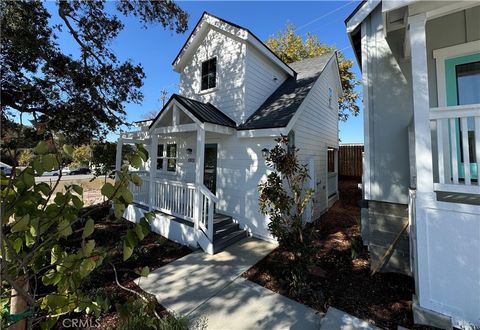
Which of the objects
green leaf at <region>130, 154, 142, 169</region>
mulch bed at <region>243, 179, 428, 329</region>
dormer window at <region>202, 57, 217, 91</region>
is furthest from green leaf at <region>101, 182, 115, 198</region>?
dormer window at <region>202, 57, 217, 91</region>

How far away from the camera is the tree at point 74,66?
7504 mm

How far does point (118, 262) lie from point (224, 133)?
15.5 feet

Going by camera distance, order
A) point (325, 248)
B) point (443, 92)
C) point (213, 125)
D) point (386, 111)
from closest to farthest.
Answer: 1. point (443, 92)
2. point (386, 111)
3. point (325, 248)
4. point (213, 125)

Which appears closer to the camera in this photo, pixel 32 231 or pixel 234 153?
pixel 32 231

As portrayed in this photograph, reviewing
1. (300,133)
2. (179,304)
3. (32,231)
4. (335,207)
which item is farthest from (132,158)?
(335,207)

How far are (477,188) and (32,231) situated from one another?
4.51 meters

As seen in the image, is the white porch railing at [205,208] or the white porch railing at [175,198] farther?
the white porch railing at [175,198]

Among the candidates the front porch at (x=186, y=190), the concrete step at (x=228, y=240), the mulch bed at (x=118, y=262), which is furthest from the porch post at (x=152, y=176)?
the concrete step at (x=228, y=240)

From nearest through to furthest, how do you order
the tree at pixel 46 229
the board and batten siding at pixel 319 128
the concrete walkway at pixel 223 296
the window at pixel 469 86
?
the tree at pixel 46 229 → the concrete walkway at pixel 223 296 → the window at pixel 469 86 → the board and batten siding at pixel 319 128

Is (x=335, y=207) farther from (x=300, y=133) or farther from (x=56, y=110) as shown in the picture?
(x=56, y=110)

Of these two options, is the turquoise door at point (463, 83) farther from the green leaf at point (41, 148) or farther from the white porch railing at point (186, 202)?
the green leaf at point (41, 148)

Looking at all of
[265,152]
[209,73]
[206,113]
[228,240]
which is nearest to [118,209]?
[228,240]

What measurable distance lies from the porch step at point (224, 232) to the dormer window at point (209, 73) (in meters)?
4.92

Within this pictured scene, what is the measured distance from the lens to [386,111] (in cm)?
466
